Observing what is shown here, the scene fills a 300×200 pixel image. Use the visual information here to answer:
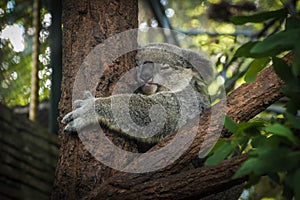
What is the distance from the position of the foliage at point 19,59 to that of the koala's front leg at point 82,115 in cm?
113

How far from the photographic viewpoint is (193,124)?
7.23ft

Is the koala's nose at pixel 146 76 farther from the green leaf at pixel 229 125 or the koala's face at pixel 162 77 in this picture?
the green leaf at pixel 229 125

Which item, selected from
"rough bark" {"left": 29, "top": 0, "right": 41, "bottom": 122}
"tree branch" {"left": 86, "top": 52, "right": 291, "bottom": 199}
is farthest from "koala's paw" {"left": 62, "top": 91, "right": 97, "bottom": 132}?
"rough bark" {"left": 29, "top": 0, "right": 41, "bottom": 122}

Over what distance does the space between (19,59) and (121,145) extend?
159cm

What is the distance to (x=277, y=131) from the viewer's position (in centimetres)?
136

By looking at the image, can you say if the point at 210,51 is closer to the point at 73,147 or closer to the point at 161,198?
the point at 73,147

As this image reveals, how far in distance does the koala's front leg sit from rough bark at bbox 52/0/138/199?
0.04 m

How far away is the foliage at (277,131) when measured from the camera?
1.28 m

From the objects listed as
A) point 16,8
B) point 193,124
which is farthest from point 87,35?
point 16,8

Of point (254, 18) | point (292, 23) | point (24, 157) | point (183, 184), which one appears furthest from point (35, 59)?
point (292, 23)

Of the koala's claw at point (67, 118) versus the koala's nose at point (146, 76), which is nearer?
the koala's claw at point (67, 118)

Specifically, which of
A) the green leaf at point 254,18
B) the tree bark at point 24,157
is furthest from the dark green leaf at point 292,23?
the tree bark at point 24,157

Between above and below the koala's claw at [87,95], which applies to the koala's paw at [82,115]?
below

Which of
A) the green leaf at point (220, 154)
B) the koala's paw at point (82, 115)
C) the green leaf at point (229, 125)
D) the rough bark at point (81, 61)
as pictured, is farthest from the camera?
the koala's paw at point (82, 115)
